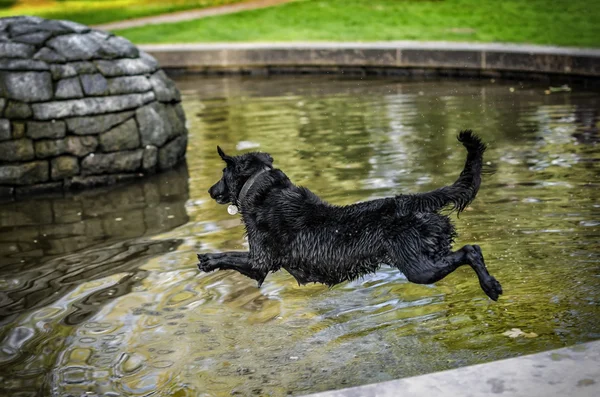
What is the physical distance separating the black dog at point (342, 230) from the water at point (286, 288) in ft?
1.41

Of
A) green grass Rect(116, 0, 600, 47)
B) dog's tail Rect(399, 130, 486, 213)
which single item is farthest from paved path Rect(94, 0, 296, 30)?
dog's tail Rect(399, 130, 486, 213)

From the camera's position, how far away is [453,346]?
505 cm

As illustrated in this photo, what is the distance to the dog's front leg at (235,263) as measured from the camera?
18.1ft

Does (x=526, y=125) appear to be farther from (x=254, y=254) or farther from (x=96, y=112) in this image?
(x=254, y=254)

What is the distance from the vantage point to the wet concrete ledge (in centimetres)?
369

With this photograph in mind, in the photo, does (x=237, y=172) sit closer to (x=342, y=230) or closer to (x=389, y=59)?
(x=342, y=230)

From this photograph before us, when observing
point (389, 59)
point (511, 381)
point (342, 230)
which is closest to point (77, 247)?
point (342, 230)

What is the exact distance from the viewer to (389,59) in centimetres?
1866

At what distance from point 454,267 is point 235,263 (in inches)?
56.2

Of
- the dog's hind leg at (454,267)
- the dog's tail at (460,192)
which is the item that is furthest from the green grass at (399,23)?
the dog's hind leg at (454,267)

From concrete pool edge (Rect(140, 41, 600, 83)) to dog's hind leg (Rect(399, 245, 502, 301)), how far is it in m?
11.7

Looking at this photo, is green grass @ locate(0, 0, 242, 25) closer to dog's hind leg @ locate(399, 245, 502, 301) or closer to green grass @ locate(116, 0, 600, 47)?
green grass @ locate(116, 0, 600, 47)

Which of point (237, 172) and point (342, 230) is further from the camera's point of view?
point (237, 172)

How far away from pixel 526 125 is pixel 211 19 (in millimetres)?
15816
